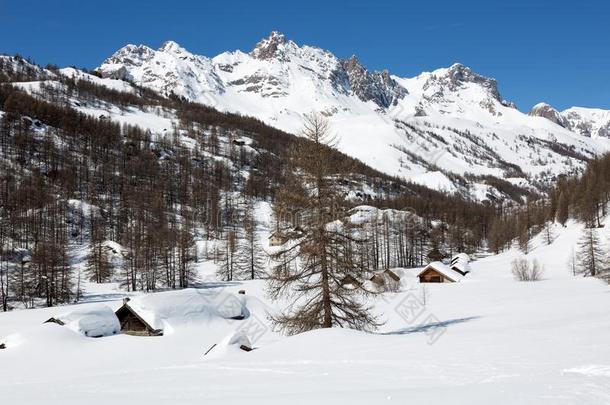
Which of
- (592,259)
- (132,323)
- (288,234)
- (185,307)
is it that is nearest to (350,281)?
(288,234)

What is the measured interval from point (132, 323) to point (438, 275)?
51413 millimetres

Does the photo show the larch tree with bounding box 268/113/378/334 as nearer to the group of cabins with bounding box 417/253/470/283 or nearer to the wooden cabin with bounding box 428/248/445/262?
the group of cabins with bounding box 417/253/470/283

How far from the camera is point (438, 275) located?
7412cm

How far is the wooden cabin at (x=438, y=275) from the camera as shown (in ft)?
237

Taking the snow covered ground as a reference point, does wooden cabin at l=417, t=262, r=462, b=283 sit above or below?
below

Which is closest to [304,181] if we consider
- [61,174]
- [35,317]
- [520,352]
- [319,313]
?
[319,313]

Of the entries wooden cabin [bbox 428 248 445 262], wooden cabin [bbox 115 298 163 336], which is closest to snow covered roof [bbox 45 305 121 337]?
wooden cabin [bbox 115 298 163 336]

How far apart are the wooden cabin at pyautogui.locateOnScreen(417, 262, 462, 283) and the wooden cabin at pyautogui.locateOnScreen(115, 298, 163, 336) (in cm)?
4961

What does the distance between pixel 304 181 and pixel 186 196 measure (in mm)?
132172

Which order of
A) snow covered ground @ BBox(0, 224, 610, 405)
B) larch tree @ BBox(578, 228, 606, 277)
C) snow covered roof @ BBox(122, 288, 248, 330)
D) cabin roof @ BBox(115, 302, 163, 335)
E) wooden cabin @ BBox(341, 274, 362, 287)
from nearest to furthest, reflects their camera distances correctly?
snow covered ground @ BBox(0, 224, 610, 405)
wooden cabin @ BBox(341, 274, 362, 287)
cabin roof @ BBox(115, 302, 163, 335)
snow covered roof @ BBox(122, 288, 248, 330)
larch tree @ BBox(578, 228, 606, 277)

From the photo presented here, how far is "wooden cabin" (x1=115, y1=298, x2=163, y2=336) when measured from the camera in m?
37.1

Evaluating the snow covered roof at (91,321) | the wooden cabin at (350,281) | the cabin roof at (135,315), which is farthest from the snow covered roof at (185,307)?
the wooden cabin at (350,281)

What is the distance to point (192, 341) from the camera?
35.1 meters

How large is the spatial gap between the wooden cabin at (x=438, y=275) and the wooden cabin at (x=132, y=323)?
49615mm
